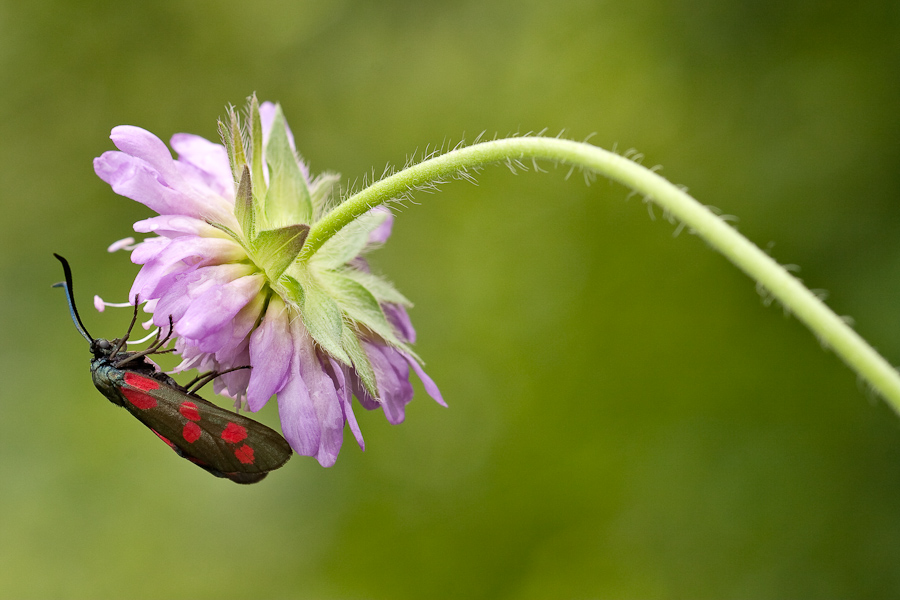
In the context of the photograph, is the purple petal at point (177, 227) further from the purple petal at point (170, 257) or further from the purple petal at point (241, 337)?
the purple petal at point (241, 337)

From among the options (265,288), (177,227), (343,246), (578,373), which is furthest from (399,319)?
(578,373)

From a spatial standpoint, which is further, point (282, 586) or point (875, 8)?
point (282, 586)

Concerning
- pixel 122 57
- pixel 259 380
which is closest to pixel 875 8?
pixel 259 380

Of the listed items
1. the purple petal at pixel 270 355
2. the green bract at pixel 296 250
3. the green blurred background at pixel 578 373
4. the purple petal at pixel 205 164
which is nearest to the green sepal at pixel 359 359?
the green bract at pixel 296 250

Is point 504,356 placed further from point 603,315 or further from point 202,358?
point 202,358

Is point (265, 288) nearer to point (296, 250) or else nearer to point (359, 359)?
point (296, 250)

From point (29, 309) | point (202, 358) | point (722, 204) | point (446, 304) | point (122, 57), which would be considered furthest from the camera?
point (122, 57)
